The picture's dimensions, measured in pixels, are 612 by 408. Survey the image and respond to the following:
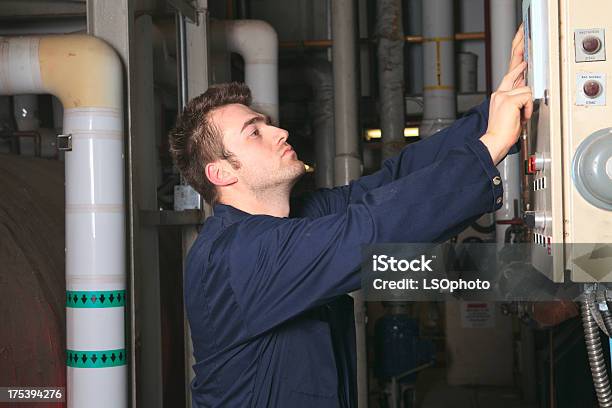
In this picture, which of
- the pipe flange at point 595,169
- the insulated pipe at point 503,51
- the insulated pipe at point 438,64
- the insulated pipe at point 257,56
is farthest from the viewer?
the insulated pipe at point 438,64

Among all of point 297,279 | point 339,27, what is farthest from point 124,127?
point 339,27

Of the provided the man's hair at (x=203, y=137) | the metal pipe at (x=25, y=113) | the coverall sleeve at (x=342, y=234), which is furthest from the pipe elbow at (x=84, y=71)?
the metal pipe at (x=25, y=113)

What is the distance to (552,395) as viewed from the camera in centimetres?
418

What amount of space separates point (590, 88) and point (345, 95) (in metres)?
3.01

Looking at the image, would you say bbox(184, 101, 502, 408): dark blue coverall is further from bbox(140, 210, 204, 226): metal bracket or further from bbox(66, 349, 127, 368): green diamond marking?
bbox(140, 210, 204, 226): metal bracket

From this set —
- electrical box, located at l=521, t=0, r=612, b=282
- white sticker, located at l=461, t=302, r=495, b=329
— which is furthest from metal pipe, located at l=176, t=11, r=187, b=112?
white sticker, located at l=461, t=302, r=495, b=329

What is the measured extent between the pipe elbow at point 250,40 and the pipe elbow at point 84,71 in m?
1.25

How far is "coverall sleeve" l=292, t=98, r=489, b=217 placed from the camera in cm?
170

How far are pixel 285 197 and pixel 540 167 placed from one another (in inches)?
24.1

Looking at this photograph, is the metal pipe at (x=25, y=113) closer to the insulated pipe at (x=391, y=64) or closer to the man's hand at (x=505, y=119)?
the insulated pipe at (x=391, y=64)

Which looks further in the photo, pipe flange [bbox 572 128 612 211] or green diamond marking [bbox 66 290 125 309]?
green diamond marking [bbox 66 290 125 309]

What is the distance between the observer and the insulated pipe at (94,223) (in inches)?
79.7

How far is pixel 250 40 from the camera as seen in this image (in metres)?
3.31

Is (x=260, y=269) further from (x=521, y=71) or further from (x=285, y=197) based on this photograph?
(x=521, y=71)
